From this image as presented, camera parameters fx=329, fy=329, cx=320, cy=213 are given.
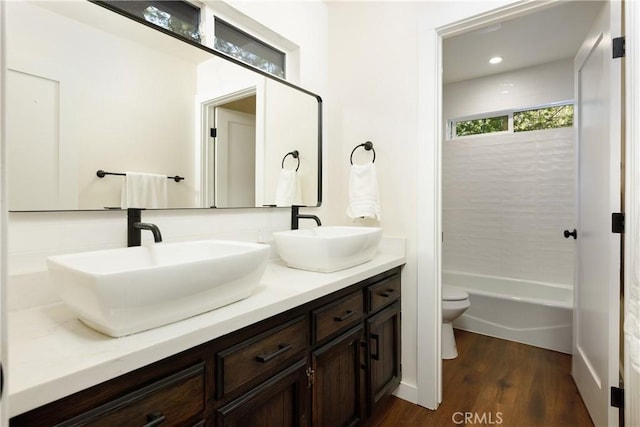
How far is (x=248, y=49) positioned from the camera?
1.84 meters

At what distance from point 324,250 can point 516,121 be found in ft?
9.73

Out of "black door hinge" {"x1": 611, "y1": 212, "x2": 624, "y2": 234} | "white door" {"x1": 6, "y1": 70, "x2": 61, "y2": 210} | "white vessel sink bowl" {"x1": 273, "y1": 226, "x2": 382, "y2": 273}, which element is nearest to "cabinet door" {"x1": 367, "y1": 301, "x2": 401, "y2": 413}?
"white vessel sink bowl" {"x1": 273, "y1": 226, "x2": 382, "y2": 273}

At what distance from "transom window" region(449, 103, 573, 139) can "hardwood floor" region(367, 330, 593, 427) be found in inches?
81.3

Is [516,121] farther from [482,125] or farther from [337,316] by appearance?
[337,316]

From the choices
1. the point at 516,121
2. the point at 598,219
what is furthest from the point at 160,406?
the point at 516,121

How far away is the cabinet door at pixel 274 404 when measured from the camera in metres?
0.91

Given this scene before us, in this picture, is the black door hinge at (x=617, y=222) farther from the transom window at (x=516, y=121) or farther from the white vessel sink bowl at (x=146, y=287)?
the transom window at (x=516, y=121)

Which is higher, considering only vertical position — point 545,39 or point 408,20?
point 545,39

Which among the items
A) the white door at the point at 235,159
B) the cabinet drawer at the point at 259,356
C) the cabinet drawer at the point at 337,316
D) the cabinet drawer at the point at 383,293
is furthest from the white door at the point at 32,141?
the cabinet drawer at the point at 383,293

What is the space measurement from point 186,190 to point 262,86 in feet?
2.41

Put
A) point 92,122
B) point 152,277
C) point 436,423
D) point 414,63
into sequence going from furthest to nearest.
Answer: point 414,63, point 436,423, point 92,122, point 152,277

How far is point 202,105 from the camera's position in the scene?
148 centimetres

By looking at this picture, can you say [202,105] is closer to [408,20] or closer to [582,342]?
[408,20]

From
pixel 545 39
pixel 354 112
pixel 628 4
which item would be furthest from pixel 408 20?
pixel 545 39
